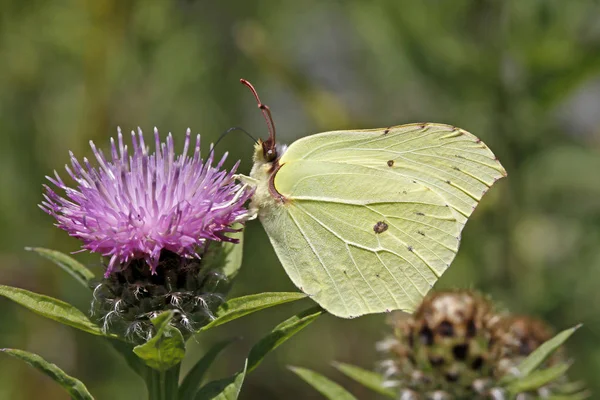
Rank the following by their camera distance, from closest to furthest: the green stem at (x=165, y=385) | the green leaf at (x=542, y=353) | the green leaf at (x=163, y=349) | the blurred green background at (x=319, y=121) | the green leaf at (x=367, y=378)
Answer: the green leaf at (x=163, y=349) < the green stem at (x=165, y=385) < the green leaf at (x=542, y=353) < the green leaf at (x=367, y=378) < the blurred green background at (x=319, y=121)

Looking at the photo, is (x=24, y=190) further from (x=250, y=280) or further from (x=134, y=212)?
(x=134, y=212)

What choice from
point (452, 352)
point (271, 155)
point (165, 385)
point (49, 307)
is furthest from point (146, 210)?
point (452, 352)

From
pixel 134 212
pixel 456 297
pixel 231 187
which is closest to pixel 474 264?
pixel 456 297

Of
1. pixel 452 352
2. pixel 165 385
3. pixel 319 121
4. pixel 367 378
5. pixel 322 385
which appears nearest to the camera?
pixel 165 385

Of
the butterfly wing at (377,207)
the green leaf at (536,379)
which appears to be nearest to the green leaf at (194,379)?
the butterfly wing at (377,207)

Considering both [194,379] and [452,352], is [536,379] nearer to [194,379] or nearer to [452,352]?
[452,352]

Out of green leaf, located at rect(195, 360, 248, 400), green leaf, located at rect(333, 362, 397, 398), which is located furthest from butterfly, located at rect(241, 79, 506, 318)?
green leaf, located at rect(195, 360, 248, 400)

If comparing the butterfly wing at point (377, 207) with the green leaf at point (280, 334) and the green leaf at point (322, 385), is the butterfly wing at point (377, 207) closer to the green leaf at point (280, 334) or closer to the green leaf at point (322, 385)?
the green leaf at point (322, 385)

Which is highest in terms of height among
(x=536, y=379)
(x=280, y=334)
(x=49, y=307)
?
(x=49, y=307)
